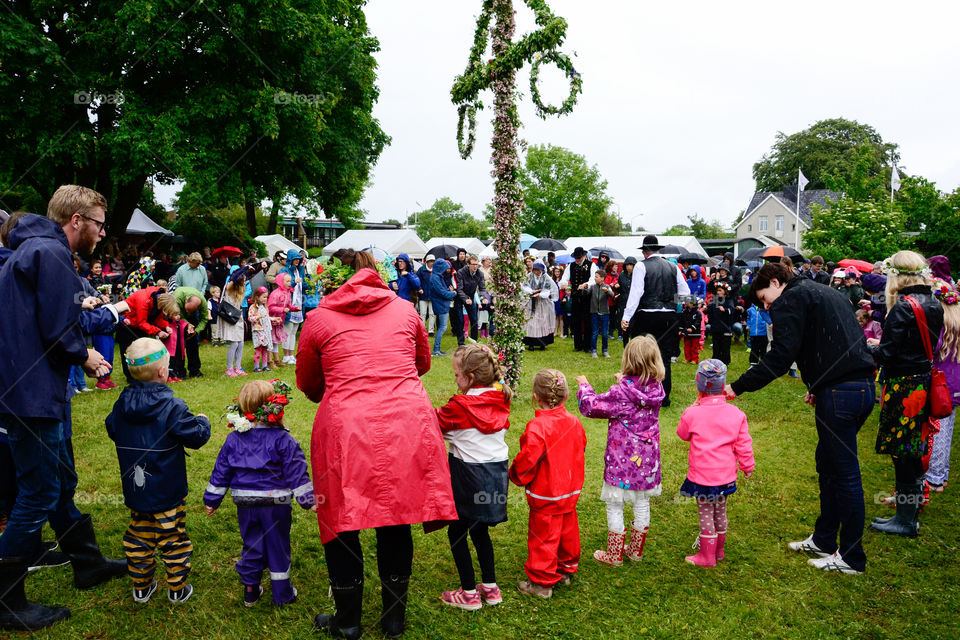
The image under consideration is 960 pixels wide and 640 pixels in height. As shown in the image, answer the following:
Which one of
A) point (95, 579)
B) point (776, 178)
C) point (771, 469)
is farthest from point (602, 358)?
point (776, 178)

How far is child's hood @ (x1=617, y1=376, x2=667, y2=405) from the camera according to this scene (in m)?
4.26

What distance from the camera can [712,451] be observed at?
13.8 ft

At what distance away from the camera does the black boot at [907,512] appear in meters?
4.92

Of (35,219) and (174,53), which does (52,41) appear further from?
(35,219)

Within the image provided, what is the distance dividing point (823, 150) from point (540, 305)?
213 feet

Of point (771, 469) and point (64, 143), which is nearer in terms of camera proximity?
point (771, 469)

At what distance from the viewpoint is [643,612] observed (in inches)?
150

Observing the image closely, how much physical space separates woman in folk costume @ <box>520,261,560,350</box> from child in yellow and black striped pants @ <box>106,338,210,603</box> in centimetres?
1066

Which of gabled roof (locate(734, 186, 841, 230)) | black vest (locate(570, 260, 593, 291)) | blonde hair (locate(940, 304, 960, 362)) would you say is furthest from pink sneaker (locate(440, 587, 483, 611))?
gabled roof (locate(734, 186, 841, 230))

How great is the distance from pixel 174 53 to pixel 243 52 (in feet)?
6.97

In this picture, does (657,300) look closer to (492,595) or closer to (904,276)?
(904,276)

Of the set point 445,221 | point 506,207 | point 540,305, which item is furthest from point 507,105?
point 445,221

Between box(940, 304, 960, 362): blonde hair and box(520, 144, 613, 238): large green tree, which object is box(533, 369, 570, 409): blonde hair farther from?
box(520, 144, 613, 238): large green tree

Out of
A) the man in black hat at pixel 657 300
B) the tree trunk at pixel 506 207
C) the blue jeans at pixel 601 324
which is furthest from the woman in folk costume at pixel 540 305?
the man in black hat at pixel 657 300
